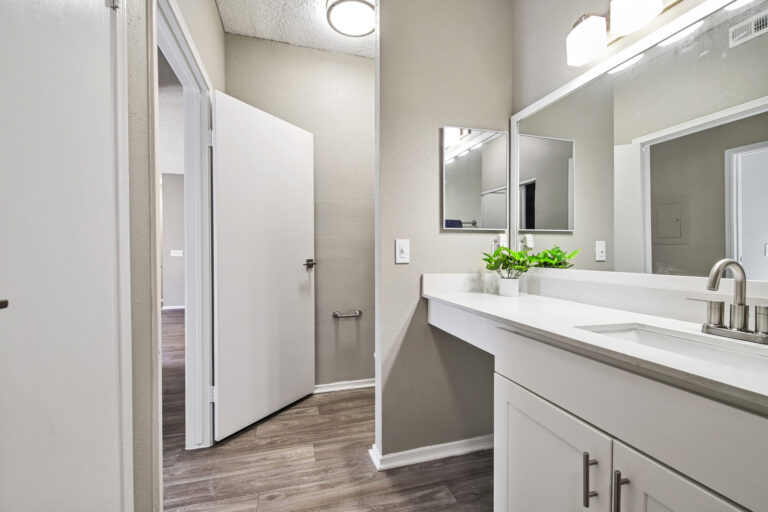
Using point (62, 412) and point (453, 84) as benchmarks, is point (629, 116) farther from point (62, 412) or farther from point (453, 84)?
point (62, 412)

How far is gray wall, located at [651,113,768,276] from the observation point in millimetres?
954

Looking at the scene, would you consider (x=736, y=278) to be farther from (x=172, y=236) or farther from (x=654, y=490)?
(x=172, y=236)

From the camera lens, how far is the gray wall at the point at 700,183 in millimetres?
954

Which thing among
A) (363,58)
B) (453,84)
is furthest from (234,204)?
(363,58)

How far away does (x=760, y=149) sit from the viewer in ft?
2.93

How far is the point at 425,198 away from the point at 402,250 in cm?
30

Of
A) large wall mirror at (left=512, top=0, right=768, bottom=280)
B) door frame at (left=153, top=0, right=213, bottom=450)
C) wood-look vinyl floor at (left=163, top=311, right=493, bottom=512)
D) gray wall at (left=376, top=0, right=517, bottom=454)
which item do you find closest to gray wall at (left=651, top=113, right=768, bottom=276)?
large wall mirror at (left=512, top=0, right=768, bottom=280)

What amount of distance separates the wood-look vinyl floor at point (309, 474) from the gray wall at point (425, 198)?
0.17 meters

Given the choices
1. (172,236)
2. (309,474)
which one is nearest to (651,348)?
(309,474)

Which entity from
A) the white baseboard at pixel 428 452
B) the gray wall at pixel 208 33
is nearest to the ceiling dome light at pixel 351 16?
the gray wall at pixel 208 33

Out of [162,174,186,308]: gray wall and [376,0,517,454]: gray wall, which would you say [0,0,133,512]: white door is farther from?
[162,174,186,308]: gray wall

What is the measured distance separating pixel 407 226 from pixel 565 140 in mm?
846

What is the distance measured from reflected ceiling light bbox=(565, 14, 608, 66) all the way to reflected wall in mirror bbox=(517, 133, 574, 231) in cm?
34

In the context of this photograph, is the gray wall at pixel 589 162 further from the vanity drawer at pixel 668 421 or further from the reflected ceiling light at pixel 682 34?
the vanity drawer at pixel 668 421
